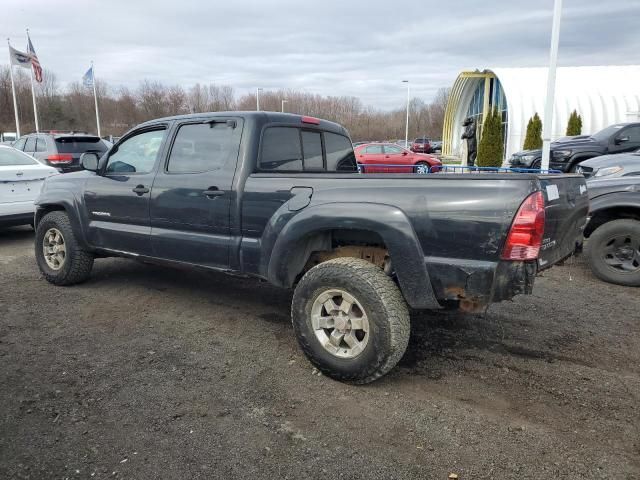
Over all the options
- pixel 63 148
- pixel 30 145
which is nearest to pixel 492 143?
pixel 63 148

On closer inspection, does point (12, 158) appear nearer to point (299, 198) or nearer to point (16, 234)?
point (16, 234)

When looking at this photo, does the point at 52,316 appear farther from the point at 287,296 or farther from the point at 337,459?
the point at 337,459

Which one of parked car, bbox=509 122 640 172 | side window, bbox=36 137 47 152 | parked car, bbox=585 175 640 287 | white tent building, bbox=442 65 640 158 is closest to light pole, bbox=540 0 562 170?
parked car, bbox=509 122 640 172

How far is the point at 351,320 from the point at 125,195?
8.67 ft

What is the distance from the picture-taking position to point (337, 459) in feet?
8.24

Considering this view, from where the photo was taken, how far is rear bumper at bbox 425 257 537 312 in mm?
2818

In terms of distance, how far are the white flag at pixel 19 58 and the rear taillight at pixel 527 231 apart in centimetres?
3140

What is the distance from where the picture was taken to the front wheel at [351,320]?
10.1 feet

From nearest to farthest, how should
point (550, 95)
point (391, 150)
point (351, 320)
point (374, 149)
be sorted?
point (351, 320) → point (550, 95) → point (374, 149) → point (391, 150)

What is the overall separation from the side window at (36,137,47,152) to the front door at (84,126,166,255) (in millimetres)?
8794

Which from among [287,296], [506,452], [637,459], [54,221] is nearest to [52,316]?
[54,221]

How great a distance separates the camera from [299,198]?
3.47 m

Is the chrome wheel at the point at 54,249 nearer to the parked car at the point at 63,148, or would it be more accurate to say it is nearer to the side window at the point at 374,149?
the parked car at the point at 63,148

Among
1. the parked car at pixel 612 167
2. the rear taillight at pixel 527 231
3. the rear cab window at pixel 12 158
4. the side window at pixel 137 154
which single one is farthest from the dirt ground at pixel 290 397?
the rear cab window at pixel 12 158
